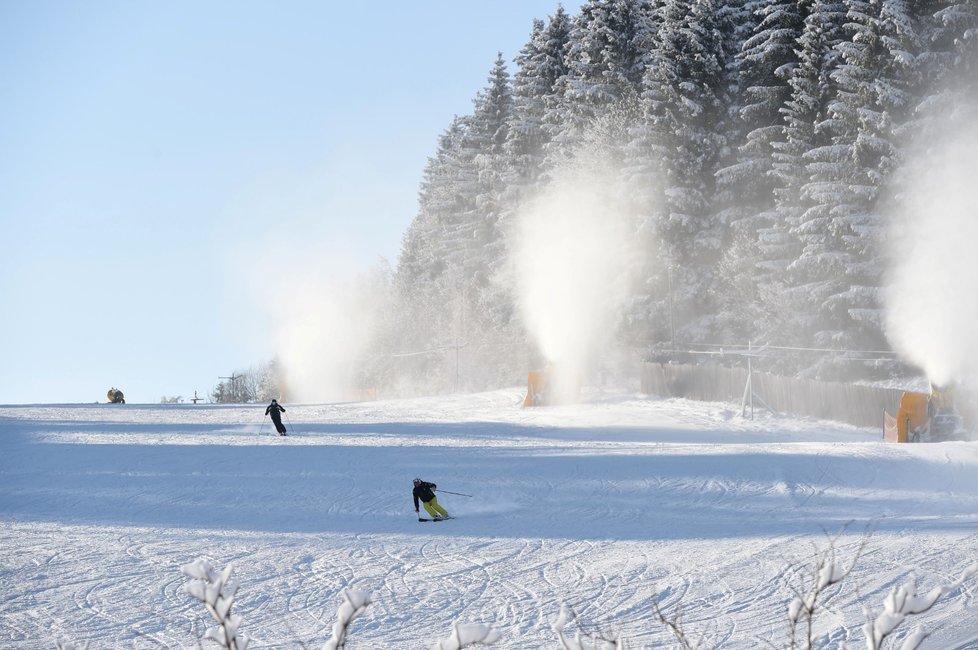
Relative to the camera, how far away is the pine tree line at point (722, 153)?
3959cm

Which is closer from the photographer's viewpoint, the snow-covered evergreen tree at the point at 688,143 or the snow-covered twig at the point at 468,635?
the snow-covered twig at the point at 468,635

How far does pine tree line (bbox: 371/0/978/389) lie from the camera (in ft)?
130

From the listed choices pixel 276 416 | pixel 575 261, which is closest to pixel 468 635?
pixel 276 416

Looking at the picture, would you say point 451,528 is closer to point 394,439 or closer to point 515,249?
point 394,439

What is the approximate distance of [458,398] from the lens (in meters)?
47.8

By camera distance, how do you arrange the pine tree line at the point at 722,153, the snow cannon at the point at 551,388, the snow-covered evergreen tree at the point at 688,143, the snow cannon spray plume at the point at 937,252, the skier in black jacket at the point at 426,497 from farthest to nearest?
the snow-covered evergreen tree at the point at 688,143 → the snow cannon at the point at 551,388 → the pine tree line at the point at 722,153 → the snow cannon spray plume at the point at 937,252 → the skier in black jacket at the point at 426,497

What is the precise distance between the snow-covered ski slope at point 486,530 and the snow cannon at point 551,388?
8461 millimetres

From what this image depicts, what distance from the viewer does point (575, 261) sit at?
56.6 metres

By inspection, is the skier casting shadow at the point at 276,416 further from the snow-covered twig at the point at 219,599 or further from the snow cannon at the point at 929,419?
the snow-covered twig at the point at 219,599

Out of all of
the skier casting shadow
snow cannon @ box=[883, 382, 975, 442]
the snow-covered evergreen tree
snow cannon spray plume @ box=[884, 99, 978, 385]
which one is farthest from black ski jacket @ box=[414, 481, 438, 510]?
the snow-covered evergreen tree

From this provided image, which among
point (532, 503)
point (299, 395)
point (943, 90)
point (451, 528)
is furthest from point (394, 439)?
point (299, 395)

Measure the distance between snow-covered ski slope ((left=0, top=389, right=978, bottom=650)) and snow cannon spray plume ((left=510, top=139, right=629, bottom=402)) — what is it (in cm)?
1911

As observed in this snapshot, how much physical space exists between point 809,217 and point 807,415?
31.9ft

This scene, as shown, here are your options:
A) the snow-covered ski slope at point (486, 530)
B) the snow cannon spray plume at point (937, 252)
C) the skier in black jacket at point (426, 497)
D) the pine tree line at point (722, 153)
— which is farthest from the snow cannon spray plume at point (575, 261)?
the skier in black jacket at point (426, 497)
